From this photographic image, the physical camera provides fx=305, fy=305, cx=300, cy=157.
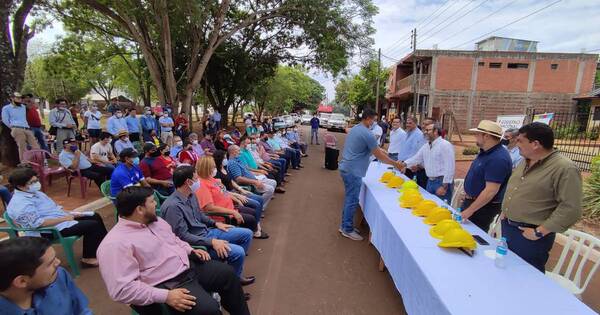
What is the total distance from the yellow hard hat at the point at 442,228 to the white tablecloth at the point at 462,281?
8cm

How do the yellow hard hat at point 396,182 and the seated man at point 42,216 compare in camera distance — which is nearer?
the seated man at point 42,216

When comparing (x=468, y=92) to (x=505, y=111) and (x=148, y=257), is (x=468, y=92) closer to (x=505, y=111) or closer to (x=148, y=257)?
(x=505, y=111)

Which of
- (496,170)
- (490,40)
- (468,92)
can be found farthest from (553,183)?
(490,40)

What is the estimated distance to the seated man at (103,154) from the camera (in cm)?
595

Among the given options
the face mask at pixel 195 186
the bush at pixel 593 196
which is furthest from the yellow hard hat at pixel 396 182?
the bush at pixel 593 196

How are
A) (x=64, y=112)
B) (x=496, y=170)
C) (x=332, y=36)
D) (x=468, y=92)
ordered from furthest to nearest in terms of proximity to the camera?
(x=468, y=92) → (x=332, y=36) → (x=64, y=112) → (x=496, y=170)

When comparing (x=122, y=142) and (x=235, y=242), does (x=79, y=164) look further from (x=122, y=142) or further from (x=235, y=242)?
(x=235, y=242)

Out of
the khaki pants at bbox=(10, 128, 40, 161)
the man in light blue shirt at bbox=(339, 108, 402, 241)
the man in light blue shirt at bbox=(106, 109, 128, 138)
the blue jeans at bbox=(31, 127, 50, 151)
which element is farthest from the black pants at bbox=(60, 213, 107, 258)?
the man in light blue shirt at bbox=(106, 109, 128, 138)

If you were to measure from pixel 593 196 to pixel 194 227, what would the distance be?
7081mm

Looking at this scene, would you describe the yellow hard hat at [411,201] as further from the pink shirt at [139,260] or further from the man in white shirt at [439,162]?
the pink shirt at [139,260]

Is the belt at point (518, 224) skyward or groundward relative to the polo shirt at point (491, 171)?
groundward

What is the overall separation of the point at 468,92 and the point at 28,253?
2486 cm

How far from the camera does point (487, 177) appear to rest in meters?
3.10

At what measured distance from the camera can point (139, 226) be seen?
2266mm
